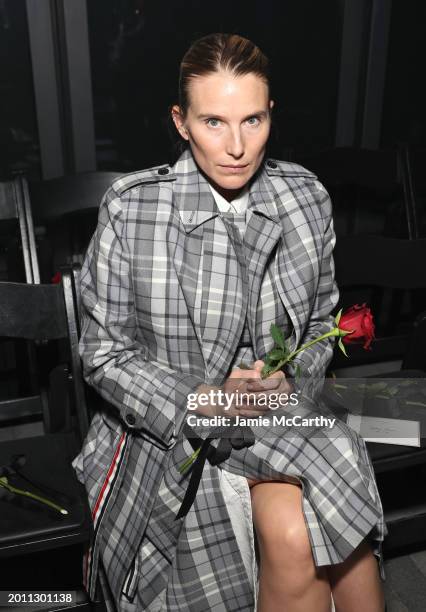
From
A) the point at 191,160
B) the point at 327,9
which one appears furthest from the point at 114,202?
the point at 327,9

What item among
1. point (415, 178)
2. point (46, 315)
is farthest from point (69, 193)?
point (415, 178)

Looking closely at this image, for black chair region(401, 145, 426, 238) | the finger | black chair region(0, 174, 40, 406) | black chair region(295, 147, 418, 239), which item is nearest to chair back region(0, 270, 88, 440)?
the finger

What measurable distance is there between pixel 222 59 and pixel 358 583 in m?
0.95

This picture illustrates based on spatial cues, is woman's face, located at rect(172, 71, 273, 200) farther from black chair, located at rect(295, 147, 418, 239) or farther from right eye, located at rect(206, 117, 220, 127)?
black chair, located at rect(295, 147, 418, 239)

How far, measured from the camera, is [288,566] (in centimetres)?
108

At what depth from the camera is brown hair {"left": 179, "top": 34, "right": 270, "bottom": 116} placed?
1.15 metres

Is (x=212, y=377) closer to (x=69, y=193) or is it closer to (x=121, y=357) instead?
(x=121, y=357)

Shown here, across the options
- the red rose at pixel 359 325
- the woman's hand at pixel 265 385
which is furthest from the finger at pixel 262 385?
the red rose at pixel 359 325

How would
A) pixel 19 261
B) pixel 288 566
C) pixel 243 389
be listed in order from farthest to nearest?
1. pixel 19 261
2. pixel 243 389
3. pixel 288 566

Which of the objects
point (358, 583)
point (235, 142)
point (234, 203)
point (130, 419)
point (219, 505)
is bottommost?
point (358, 583)

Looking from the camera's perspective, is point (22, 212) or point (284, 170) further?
point (22, 212)

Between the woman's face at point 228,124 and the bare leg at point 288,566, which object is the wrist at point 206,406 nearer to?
the bare leg at point 288,566

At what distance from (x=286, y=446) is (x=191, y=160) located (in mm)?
583

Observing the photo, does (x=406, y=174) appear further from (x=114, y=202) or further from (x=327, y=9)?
(x=114, y=202)
